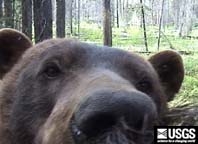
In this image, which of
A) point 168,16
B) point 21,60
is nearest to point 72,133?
point 21,60

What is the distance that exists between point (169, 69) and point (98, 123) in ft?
6.57

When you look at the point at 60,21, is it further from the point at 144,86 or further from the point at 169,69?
the point at 144,86

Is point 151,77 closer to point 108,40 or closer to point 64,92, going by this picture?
point 64,92

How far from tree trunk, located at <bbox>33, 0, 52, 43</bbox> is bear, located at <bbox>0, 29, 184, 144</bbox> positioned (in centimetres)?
663

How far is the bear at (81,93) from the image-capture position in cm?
236

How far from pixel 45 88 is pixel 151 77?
28.7 inches

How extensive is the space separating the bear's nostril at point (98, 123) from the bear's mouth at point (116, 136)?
1cm

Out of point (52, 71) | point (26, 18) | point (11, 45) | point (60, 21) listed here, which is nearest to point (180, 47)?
point (60, 21)

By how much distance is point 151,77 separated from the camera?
141 inches

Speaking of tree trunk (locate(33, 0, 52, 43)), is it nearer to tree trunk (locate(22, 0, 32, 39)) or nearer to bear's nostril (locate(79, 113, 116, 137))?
tree trunk (locate(22, 0, 32, 39))

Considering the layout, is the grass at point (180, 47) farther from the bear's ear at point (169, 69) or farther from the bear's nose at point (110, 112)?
the bear's nose at point (110, 112)

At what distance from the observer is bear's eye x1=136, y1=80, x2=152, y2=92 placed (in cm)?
340

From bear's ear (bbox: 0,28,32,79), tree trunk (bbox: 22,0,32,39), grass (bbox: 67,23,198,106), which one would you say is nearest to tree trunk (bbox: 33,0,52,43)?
grass (bbox: 67,23,198,106)

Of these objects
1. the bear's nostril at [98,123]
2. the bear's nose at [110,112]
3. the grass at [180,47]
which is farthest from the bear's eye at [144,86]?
the grass at [180,47]
